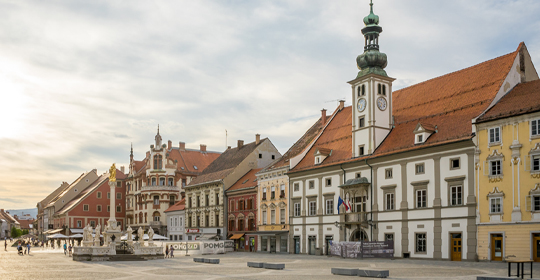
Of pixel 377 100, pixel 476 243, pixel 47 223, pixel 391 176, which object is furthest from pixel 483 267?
pixel 47 223

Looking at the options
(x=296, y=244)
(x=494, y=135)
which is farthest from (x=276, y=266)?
(x=296, y=244)

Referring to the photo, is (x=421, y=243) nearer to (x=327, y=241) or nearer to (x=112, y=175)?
(x=327, y=241)

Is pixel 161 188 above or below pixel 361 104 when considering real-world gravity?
Answer: below

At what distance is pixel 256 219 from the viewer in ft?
226

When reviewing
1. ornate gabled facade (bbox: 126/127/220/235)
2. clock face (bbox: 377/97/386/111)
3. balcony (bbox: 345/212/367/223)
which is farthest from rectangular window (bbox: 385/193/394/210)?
ornate gabled facade (bbox: 126/127/220/235)

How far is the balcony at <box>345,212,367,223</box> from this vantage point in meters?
50.8

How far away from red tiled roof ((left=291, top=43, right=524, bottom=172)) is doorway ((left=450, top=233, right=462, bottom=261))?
698cm

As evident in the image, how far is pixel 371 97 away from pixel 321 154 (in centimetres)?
837

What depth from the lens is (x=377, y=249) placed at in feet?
152

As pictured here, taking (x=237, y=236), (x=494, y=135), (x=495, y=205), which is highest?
(x=494, y=135)

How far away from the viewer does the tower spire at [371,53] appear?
53844 mm

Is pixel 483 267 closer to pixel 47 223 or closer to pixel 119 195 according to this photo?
pixel 119 195

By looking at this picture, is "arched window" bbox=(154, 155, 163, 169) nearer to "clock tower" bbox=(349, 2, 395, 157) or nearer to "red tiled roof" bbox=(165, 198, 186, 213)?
"red tiled roof" bbox=(165, 198, 186, 213)

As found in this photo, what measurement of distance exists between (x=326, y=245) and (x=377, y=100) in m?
14.8
